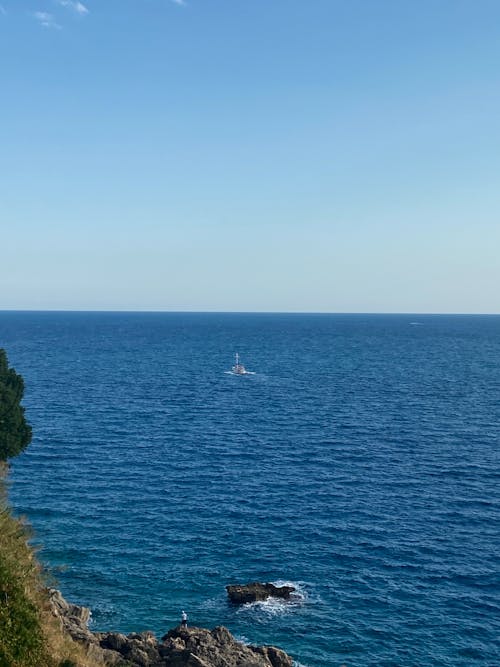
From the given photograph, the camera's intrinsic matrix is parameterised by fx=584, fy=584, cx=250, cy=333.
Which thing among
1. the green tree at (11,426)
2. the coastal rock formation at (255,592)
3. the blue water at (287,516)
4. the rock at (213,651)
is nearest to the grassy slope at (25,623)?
the rock at (213,651)

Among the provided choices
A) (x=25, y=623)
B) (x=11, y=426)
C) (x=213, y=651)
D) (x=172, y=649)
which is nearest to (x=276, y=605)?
(x=213, y=651)

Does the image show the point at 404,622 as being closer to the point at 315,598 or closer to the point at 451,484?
the point at 315,598

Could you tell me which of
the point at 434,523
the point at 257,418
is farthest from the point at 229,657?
the point at 257,418

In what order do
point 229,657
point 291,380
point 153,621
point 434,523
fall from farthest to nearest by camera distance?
point 291,380
point 434,523
point 153,621
point 229,657

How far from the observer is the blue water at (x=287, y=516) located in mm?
45438

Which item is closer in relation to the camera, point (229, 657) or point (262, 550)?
point (229, 657)

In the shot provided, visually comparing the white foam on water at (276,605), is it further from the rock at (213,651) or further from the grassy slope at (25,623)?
the grassy slope at (25,623)

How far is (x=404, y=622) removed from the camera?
149 feet

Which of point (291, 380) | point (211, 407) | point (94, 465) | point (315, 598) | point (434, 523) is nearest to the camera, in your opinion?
point (315, 598)

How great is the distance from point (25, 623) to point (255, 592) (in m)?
24.3

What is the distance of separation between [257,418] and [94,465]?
37.2 m

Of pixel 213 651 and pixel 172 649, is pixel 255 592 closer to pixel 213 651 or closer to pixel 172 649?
pixel 213 651

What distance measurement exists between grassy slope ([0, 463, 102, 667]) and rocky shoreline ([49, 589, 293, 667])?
2945 millimetres

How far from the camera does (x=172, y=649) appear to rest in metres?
36.8
